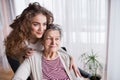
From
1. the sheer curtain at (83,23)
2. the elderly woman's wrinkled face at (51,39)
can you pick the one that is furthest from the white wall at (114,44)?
the elderly woman's wrinkled face at (51,39)

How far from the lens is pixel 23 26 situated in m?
1.60

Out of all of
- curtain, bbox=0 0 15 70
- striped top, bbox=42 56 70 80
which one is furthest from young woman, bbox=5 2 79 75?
curtain, bbox=0 0 15 70

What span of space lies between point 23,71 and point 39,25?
0.38m

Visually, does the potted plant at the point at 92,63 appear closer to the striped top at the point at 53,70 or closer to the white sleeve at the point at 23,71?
the striped top at the point at 53,70

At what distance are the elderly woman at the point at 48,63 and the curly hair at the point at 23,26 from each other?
0.50 ft

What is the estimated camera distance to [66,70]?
1590 millimetres

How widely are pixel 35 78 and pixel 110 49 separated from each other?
4.94 feet

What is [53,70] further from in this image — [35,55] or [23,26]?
[23,26]

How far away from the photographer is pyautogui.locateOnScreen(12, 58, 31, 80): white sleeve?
1.39 metres

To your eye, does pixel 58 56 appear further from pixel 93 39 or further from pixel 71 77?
pixel 93 39

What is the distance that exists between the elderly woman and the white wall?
1245 millimetres

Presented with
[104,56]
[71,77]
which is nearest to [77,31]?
[104,56]

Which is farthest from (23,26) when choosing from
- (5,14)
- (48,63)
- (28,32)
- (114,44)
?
(5,14)

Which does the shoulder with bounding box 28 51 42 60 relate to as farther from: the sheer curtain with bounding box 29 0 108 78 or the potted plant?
the sheer curtain with bounding box 29 0 108 78
